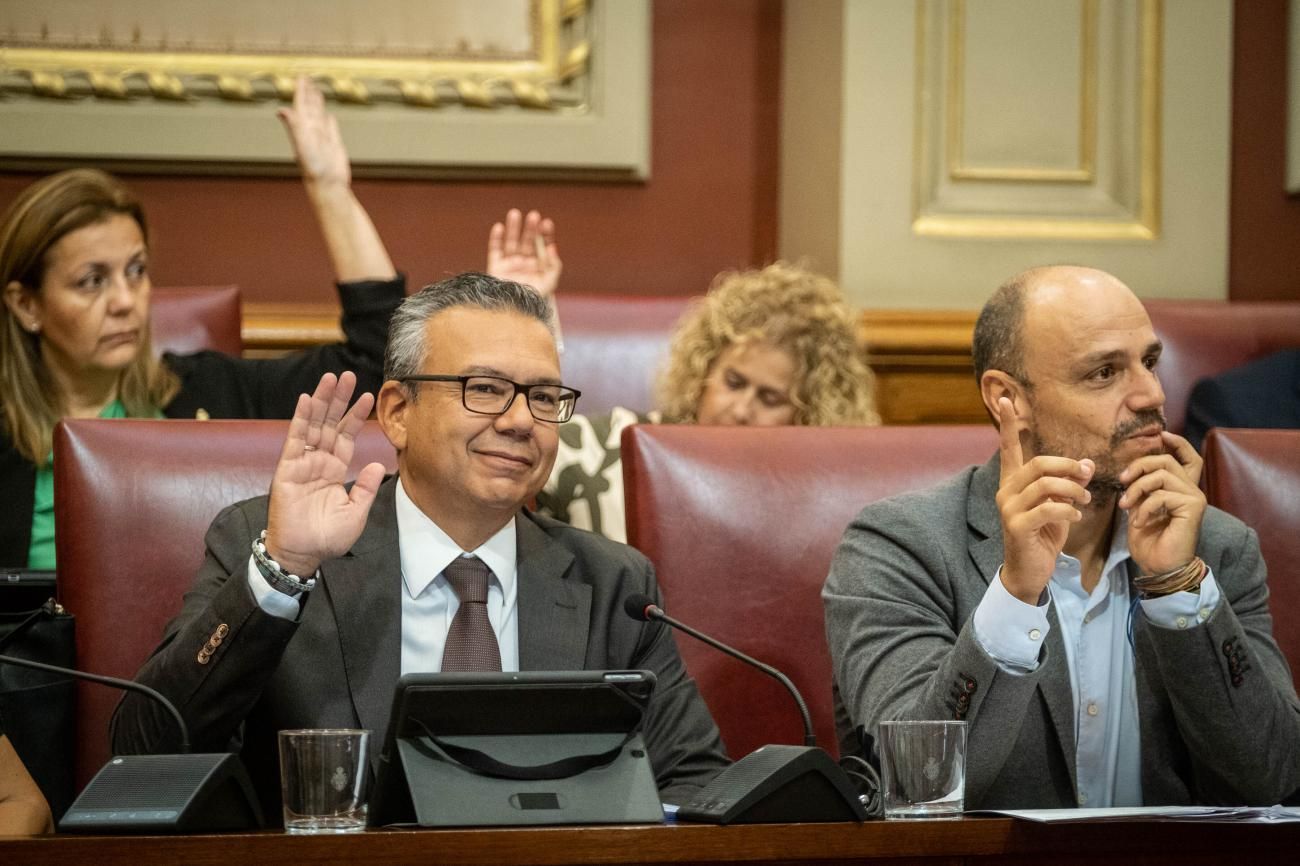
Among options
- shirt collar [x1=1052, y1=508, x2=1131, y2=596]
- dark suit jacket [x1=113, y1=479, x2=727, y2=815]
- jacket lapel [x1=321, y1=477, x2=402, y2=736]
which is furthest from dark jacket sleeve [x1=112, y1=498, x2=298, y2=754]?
shirt collar [x1=1052, y1=508, x2=1131, y2=596]

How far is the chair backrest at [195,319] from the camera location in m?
2.84

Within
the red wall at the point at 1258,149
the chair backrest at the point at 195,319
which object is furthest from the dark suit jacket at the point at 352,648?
the red wall at the point at 1258,149

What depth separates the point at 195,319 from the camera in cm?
285

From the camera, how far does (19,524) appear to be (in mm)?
2389

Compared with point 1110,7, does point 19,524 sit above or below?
below

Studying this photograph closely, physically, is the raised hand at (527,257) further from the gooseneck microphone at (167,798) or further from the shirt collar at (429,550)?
the gooseneck microphone at (167,798)

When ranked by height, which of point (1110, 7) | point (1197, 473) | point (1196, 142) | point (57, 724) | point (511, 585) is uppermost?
point (1110, 7)

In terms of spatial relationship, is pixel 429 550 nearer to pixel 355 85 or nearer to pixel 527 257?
pixel 527 257

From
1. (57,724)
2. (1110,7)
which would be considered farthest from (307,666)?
(1110,7)

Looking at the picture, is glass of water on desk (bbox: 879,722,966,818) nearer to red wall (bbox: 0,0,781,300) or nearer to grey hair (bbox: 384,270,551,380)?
grey hair (bbox: 384,270,551,380)

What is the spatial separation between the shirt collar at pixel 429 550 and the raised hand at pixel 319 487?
0.21m

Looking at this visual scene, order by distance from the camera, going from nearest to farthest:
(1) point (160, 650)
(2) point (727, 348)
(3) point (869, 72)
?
(1) point (160, 650) → (2) point (727, 348) → (3) point (869, 72)

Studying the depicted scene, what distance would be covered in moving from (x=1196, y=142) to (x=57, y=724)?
2291 mm

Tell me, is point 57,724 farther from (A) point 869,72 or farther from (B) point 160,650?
(A) point 869,72
